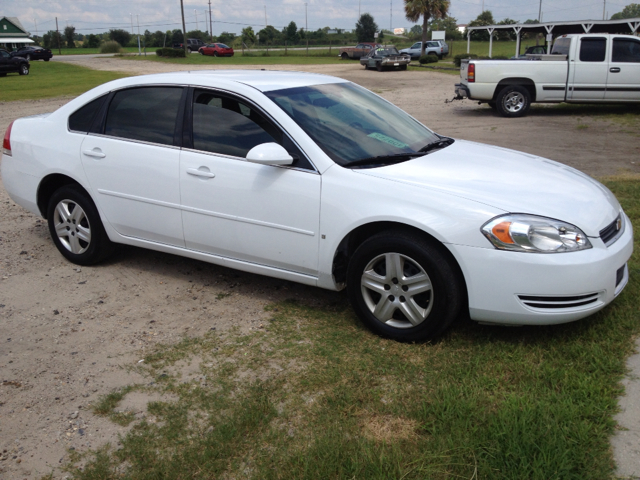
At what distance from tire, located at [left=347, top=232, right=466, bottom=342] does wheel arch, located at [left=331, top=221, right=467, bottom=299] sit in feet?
0.06

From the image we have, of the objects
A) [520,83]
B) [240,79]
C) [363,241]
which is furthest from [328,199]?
[520,83]

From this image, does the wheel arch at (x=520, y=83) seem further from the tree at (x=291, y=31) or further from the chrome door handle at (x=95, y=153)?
the tree at (x=291, y=31)

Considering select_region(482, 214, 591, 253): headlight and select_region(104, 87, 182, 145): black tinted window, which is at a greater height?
select_region(104, 87, 182, 145): black tinted window

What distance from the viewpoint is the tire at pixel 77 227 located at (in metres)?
5.14

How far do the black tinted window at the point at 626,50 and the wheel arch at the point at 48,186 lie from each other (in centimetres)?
1342

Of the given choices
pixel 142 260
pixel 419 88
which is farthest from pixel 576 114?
pixel 142 260

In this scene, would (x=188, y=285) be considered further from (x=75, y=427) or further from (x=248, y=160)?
(x=75, y=427)

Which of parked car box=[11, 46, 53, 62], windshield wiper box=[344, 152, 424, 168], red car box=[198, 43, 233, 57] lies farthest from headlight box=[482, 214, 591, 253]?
red car box=[198, 43, 233, 57]

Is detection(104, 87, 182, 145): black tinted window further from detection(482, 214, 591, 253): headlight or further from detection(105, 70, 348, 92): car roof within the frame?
detection(482, 214, 591, 253): headlight

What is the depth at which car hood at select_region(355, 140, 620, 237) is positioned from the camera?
3613 millimetres

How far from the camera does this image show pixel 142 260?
561 centimetres

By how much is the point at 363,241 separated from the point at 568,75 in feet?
41.7

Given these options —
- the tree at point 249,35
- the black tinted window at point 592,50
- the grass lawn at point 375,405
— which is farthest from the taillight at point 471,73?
the tree at point 249,35

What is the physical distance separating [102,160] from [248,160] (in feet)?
4.80
